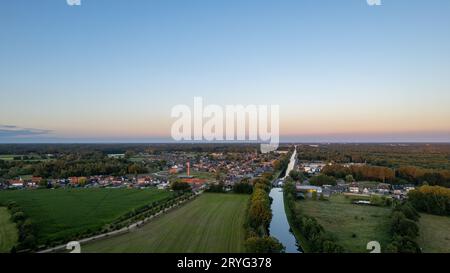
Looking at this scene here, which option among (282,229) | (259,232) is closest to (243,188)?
(282,229)

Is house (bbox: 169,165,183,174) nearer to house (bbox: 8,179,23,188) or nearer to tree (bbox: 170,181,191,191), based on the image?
tree (bbox: 170,181,191,191)

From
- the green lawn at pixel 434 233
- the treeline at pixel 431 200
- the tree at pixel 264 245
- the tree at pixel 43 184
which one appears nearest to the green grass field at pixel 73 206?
the tree at pixel 43 184

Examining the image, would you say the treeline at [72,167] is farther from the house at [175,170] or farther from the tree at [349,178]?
the tree at [349,178]
